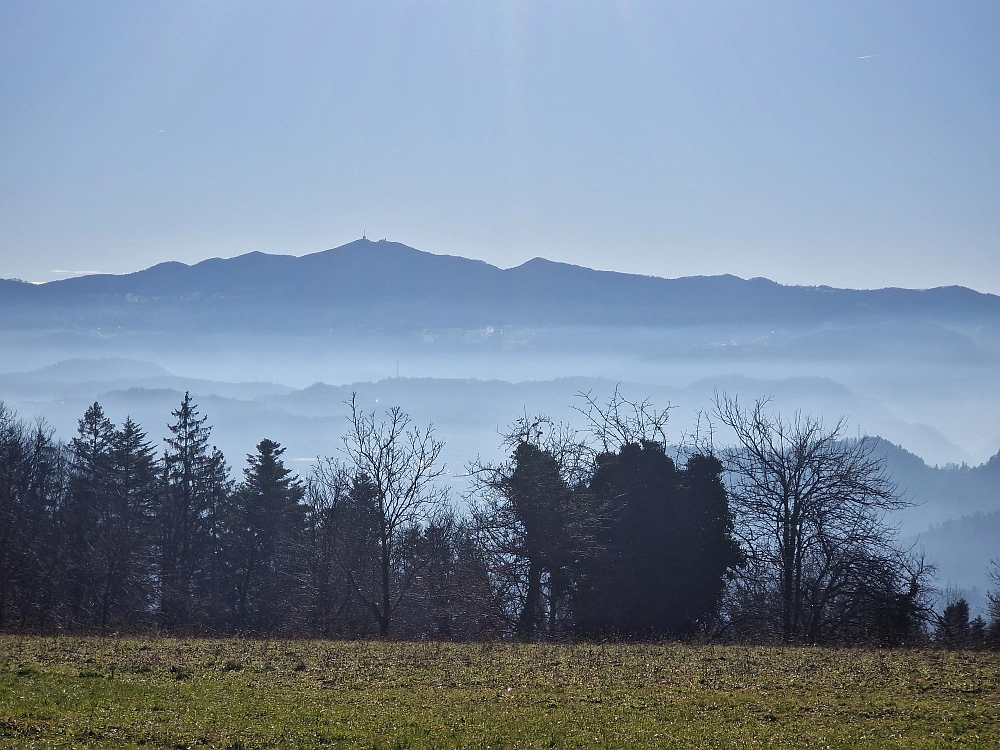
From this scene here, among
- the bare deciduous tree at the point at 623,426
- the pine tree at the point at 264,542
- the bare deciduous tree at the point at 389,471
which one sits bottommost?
the pine tree at the point at 264,542

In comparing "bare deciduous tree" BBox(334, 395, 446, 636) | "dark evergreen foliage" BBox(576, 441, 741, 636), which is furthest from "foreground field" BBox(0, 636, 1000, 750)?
"bare deciduous tree" BBox(334, 395, 446, 636)

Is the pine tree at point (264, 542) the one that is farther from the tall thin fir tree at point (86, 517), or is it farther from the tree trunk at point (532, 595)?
the tree trunk at point (532, 595)

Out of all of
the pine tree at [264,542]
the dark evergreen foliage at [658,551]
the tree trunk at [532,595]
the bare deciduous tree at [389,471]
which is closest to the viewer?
the dark evergreen foliage at [658,551]

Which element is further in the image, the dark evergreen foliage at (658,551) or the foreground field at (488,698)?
the dark evergreen foliage at (658,551)

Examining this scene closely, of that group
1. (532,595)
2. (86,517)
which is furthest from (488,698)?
(86,517)

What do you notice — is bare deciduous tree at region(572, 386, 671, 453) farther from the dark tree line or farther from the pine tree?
the pine tree

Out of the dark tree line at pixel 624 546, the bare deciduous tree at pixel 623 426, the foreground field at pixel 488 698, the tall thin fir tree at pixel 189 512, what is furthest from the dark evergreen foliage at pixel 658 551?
the tall thin fir tree at pixel 189 512

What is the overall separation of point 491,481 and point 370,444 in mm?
4329

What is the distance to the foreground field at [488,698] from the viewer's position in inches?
368

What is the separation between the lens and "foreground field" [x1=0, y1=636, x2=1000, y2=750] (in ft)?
30.7

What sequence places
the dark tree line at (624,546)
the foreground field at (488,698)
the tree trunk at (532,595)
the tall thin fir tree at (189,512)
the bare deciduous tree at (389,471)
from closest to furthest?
the foreground field at (488,698) → the dark tree line at (624,546) → the bare deciduous tree at (389,471) → the tree trunk at (532,595) → the tall thin fir tree at (189,512)

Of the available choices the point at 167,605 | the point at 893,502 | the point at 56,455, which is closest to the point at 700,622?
the point at 893,502

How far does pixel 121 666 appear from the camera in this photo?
42.6 ft

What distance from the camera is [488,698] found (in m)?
11.4
